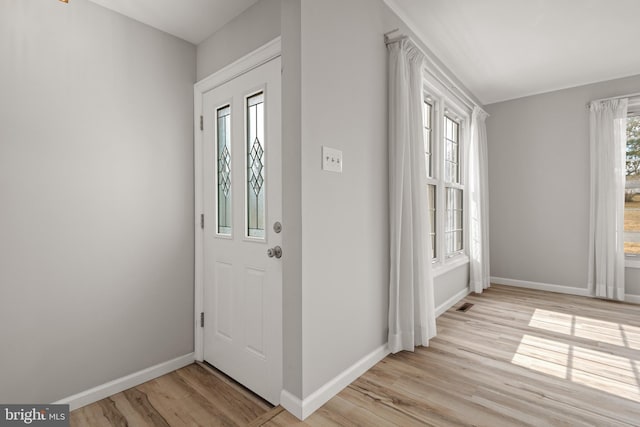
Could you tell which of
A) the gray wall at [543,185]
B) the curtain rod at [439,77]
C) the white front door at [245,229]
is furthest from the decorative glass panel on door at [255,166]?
the gray wall at [543,185]

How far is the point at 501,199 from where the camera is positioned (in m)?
4.64

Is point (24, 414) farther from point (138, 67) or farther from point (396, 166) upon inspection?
point (396, 166)

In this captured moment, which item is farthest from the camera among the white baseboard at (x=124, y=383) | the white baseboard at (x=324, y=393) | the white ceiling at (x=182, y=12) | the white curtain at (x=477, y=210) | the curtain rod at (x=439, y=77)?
the white curtain at (x=477, y=210)

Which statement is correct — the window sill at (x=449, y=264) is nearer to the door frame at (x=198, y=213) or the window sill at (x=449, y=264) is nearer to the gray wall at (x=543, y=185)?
the gray wall at (x=543, y=185)

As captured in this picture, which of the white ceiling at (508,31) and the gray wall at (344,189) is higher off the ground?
the white ceiling at (508,31)

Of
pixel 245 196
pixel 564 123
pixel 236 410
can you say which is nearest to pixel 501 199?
pixel 564 123

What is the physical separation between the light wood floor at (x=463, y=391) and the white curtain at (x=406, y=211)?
207 millimetres

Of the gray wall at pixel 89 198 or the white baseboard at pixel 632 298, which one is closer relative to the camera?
the gray wall at pixel 89 198

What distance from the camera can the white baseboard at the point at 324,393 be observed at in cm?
164

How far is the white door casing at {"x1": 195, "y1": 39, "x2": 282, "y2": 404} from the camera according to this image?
197 cm

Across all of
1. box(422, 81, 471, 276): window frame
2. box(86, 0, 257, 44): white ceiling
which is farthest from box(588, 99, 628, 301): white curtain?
box(86, 0, 257, 44): white ceiling

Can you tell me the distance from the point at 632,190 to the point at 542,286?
155 centimetres

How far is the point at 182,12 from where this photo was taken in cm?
215

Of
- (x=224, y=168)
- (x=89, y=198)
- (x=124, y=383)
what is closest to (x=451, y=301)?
(x=224, y=168)
